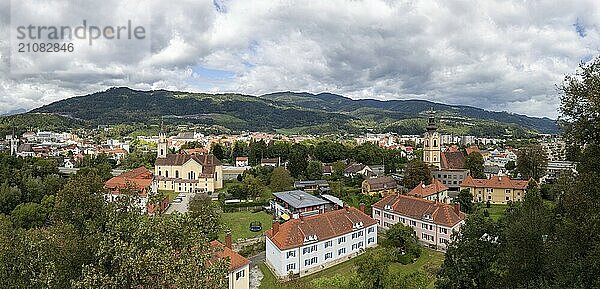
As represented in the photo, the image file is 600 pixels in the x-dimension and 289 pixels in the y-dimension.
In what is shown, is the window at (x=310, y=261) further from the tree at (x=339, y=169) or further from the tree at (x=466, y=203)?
the tree at (x=339, y=169)

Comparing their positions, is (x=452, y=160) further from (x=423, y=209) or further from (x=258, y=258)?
(x=258, y=258)

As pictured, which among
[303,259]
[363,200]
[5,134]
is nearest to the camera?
[303,259]

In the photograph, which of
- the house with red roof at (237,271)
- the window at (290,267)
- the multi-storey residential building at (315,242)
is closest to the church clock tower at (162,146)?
the multi-storey residential building at (315,242)

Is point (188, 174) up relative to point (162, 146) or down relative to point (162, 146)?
down

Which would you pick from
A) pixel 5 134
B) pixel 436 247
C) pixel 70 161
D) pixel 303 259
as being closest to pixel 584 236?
pixel 303 259

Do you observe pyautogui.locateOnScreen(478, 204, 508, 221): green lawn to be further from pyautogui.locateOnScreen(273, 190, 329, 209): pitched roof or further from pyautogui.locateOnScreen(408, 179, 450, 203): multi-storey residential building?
pyautogui.locateOnScreen(273, 190, 329, 209): pitched roof

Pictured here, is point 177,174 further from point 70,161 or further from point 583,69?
point 583,69

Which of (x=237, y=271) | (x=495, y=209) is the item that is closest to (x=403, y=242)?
(x=237, y=271)
